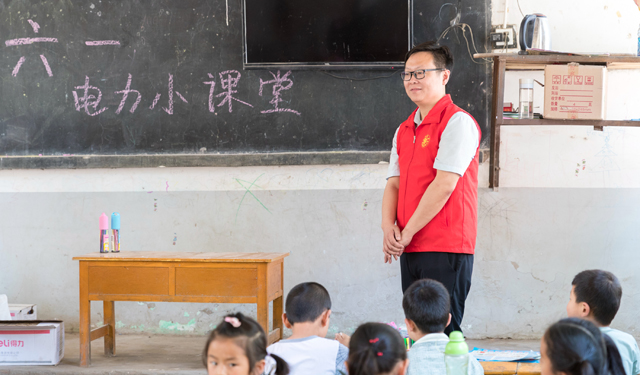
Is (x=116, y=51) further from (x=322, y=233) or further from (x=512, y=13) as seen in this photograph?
(x=512, y=13)

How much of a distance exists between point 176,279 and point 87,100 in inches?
65.8

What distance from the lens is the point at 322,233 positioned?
12.5ft

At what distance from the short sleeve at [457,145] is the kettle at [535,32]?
4.86 ft

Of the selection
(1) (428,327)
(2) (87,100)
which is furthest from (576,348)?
(2) (87,100)

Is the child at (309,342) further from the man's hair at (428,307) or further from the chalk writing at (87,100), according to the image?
the chalk writing at (87,100)

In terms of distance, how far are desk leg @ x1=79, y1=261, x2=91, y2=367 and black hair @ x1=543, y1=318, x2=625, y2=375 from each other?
8.16ft

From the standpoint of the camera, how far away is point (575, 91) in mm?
3344

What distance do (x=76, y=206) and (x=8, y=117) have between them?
0.80 metres

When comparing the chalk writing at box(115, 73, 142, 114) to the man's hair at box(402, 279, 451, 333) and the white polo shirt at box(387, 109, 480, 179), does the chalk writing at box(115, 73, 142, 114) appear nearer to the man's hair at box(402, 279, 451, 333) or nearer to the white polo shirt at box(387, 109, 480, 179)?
the white polo shirt at box(387, 109, 480, 179)

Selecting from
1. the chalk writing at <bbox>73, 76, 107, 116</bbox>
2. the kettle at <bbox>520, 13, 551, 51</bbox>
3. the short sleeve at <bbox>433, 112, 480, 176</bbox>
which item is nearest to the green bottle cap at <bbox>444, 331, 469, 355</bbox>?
the short sleeve at <bbox>433, 112, 480, 176</bbox>

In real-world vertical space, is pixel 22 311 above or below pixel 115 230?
below

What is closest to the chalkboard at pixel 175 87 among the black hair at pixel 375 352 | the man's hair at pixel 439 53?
the man's hair at pixel 439 53

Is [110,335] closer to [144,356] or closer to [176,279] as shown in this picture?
[144,356]

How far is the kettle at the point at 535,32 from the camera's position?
3.38 meters
